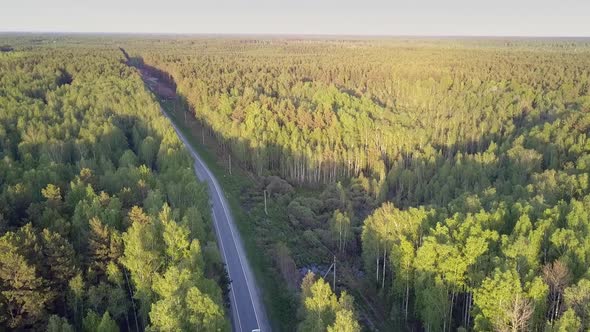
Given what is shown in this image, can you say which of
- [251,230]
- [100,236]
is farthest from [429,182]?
[100,236]

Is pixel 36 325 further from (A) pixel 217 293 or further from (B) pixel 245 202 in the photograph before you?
(B) pixel 245 202

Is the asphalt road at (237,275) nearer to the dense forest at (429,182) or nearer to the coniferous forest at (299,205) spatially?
the coniferous forest at (299,205)

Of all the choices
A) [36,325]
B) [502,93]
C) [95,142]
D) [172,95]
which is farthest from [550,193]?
[172,95]

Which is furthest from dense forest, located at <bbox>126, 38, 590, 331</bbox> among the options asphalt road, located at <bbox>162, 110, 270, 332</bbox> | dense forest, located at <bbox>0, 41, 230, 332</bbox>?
dense forest, located at <bbox>0, 41, 230, 332</bbox>

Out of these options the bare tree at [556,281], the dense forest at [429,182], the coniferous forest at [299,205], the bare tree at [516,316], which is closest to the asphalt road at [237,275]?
the coniferous forest at [299,205]

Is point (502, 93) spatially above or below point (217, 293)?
above

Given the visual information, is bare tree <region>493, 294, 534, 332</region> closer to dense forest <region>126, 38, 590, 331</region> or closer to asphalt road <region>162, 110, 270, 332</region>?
dense forest <region>126, 38, 590, 331</region>
